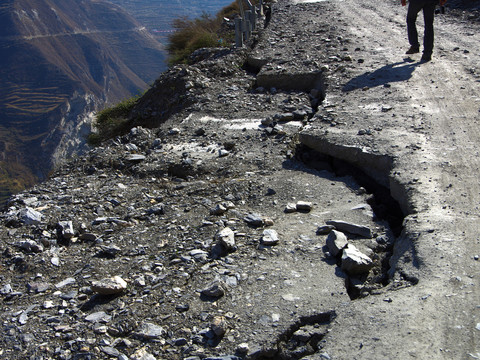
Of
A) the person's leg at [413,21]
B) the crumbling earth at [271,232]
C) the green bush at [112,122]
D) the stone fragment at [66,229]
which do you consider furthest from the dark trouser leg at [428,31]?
the stone fragment at [66,229]

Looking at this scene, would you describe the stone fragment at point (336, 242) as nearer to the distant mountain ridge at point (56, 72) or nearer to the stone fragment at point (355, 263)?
the stone fragment at point (355, 263)

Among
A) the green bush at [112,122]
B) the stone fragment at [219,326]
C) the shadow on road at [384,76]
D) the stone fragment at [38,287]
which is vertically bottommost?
the green bush at [112,122]

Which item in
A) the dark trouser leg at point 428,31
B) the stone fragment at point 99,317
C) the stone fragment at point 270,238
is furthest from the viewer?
the dark trouser leg at point 428,31

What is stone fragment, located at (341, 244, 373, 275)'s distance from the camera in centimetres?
265

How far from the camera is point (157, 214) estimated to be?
3656 millimetres

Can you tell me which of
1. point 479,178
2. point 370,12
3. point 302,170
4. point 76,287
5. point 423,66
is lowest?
point 76,287

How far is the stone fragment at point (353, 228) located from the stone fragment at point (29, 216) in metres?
2.40

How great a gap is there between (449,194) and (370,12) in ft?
29.1

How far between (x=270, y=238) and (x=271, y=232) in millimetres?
87

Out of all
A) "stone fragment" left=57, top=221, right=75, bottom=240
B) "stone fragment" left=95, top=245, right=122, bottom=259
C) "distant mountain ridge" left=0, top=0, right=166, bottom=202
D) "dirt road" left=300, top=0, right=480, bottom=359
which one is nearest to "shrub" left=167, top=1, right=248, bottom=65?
"dirt road" left=300, top=0, right=480, bottom=359

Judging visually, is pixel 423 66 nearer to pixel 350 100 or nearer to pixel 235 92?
pixel 350 100

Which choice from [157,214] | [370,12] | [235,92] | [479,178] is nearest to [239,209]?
[157,214]

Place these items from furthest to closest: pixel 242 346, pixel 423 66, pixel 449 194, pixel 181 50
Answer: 1. pixel 181 50
2. pixel 423 66
3. pixel 449 194
4. pixel 242 346

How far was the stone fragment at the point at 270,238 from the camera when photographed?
2932 millimetres
